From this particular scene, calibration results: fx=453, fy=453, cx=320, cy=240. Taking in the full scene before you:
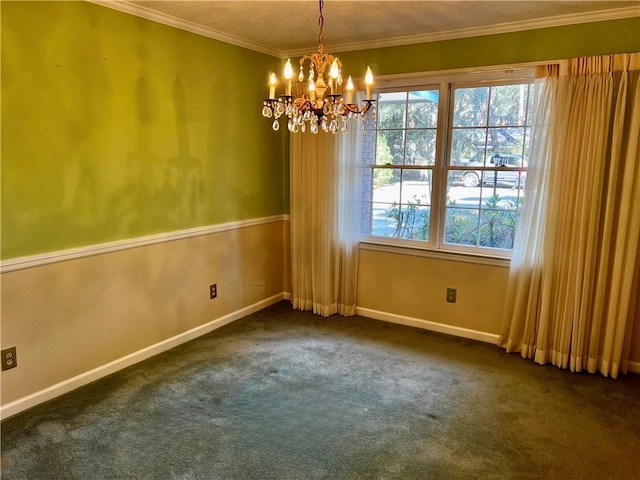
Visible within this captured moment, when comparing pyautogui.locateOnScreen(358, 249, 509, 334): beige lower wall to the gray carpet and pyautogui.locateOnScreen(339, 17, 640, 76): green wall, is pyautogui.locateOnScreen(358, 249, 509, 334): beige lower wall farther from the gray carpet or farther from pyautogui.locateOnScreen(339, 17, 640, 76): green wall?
pyautogui.locateOnScreen(339, 17, 640, 76): green wall

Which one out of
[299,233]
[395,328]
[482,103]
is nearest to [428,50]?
[482,103]

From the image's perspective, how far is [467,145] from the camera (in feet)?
11.8

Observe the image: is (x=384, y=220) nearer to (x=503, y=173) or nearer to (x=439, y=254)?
(x=439, y=254)

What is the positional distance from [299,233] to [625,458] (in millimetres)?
2903

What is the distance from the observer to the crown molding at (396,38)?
288 cm

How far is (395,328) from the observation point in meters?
3.94

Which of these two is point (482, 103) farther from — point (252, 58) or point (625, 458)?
point (625, 458)

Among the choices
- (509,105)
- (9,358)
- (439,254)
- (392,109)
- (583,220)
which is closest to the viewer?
(9,358)

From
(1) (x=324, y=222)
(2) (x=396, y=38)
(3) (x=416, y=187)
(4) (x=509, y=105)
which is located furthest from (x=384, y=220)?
(2) (x=396, y=38)

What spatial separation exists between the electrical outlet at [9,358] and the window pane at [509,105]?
11.6ft

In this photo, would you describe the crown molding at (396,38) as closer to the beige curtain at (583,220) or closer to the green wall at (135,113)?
the green wall at (135,113)

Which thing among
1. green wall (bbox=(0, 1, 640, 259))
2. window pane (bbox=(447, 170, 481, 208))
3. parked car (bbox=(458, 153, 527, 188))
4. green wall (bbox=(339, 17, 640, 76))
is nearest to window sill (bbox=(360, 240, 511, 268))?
window pane (bbox=(447, 170, 481, 208))

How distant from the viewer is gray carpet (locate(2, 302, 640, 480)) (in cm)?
217

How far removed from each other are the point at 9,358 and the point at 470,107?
11.6 ft
